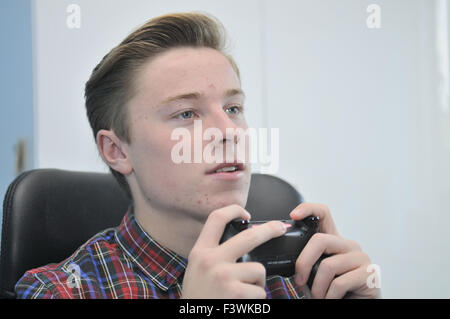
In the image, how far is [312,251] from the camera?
0.66m

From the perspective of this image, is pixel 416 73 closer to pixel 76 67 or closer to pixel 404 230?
pixel 404 230

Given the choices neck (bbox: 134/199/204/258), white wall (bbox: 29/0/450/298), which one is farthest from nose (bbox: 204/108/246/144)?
white wall (bbox: 29/0/450/298)

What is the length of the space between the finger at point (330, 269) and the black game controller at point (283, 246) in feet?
0.05

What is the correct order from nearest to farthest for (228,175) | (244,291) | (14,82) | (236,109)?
(244,291), (228,175), (236,109), (14,82)

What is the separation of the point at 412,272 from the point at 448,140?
59cm

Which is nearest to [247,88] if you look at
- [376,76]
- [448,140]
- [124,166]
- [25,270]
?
[376,76]

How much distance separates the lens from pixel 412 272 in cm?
163

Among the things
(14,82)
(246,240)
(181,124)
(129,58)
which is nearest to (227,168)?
(181,124)

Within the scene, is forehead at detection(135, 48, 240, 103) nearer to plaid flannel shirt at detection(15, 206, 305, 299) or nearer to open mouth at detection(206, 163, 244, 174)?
open mouth at detection(206, 163, 244, 174)

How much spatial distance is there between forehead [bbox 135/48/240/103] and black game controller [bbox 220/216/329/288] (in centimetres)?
32

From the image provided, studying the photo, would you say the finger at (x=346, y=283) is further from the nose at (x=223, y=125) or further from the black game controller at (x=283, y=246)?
the nose at (x=223, y=125)

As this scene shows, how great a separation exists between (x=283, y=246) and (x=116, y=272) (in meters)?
0.38

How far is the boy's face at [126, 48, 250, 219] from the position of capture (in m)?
0.78

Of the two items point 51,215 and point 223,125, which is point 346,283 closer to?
point 223,125
